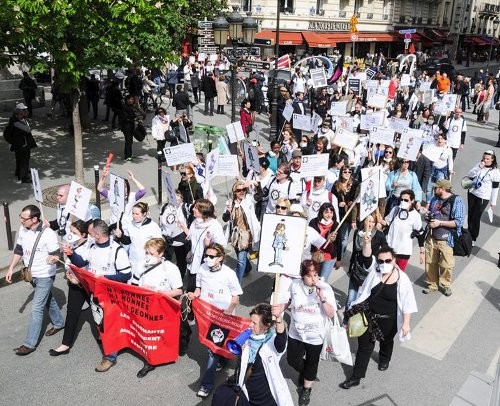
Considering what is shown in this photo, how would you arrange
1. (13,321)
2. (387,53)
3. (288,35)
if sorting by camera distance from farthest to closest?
(387,53) → (288,35) → (13,321)

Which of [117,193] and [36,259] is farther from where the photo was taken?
[117,193]

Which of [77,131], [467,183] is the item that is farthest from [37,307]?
[467,183]

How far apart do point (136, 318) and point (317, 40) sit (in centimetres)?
3941

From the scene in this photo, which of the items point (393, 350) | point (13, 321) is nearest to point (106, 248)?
point (13, 321)

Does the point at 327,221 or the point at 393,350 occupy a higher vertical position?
the point at 327,221

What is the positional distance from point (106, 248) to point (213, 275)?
123cm

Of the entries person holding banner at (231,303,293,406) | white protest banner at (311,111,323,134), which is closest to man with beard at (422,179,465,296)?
person holding banner at (231,303,293,406)

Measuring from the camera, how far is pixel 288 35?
134 ft

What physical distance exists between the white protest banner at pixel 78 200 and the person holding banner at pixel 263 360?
3.39 meters

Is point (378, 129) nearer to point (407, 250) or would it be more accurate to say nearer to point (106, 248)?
point (407, 250)

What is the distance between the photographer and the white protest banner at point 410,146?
1037 centimetres

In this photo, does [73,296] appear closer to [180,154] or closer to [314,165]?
[180,154]

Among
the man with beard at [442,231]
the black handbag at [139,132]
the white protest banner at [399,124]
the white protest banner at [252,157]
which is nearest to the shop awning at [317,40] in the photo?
the black handbag at [139,132]

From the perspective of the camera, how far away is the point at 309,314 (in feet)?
16.7
